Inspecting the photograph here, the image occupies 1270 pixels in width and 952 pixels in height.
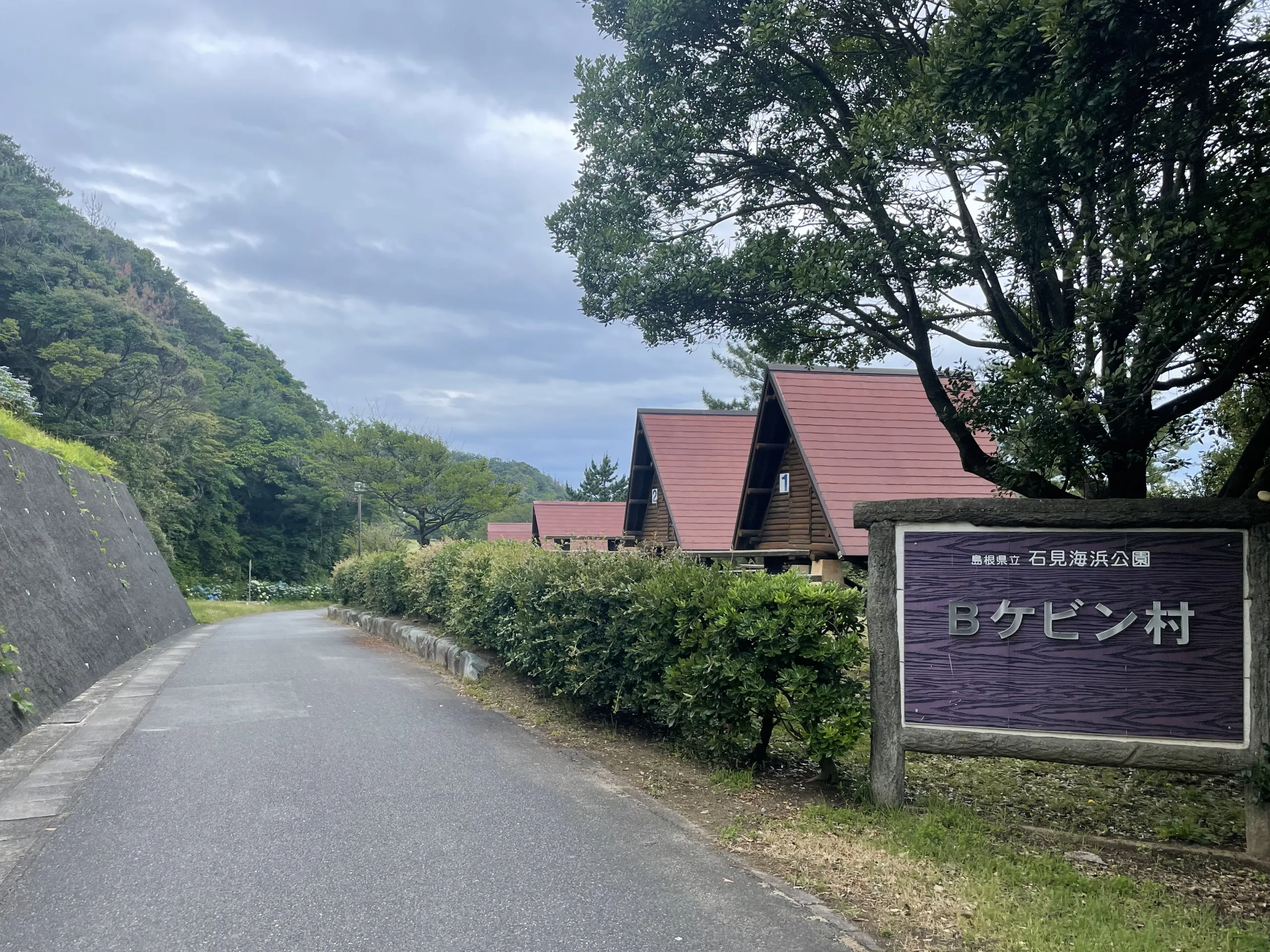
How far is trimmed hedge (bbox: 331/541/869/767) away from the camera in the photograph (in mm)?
5191

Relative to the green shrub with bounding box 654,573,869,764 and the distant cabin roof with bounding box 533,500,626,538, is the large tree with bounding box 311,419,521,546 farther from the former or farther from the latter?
the green shrub with bounding box 654,573,869,764

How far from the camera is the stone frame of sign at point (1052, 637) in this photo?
4.44 meters

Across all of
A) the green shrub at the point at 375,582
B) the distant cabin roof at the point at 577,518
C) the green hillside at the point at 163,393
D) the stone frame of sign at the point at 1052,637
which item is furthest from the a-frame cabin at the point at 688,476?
the green hillside at the point at 163,393

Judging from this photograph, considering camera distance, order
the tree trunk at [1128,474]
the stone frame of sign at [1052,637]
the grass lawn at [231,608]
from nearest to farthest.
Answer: the stone frame of sign at [1052,637] → the tree trunk at [1128,474] → the grass lawn at [231,608]

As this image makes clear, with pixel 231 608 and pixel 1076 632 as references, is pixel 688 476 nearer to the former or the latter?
pixel 1076 632

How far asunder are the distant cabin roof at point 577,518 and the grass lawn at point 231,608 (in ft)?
38.5

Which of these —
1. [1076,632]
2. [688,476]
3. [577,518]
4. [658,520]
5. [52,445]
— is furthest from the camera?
[577,518]

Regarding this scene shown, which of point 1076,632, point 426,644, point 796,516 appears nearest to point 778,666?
point 1076,632

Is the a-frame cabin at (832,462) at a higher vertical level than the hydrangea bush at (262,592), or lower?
higher

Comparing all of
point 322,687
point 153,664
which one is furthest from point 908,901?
point 153,664

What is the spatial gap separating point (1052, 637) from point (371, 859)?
3.83 meters

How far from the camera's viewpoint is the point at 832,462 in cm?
1423

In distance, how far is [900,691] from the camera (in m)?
5.01

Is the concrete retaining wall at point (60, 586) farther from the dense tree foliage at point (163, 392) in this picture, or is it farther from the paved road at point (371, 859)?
the dense tree foliage at point (163, 392)
